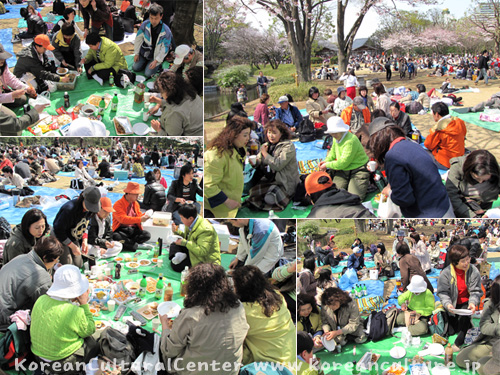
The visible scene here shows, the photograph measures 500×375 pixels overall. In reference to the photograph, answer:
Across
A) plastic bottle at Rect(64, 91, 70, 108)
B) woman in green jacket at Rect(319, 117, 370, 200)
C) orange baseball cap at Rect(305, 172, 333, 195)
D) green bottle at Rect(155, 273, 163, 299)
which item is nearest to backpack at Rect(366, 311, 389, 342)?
orange baseball cap at Rect(305, 172, 333, 195)

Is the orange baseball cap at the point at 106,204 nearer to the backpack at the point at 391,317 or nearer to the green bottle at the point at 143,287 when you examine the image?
the green bottle at the point at 143,287

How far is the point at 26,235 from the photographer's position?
3885 mm

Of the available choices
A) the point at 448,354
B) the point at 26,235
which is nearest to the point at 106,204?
the point at 26,235

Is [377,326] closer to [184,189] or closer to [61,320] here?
[184,189]

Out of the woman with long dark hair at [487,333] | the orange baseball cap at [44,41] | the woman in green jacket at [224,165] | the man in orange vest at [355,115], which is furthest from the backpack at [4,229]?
the man in orange vest at [355,115]

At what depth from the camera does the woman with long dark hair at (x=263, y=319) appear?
3.40 m

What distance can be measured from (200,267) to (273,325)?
754 millimetres

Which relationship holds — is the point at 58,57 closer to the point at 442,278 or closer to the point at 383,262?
the point at 383,262

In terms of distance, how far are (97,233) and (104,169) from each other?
2.51ft

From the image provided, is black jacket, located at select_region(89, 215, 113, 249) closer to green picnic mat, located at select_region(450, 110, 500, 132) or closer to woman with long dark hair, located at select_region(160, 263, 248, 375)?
woman with long dark hair, located at select_region(160, 263, 248, 375)

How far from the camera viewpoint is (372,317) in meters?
4.29

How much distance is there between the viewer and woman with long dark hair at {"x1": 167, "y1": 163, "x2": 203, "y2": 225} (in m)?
4.44

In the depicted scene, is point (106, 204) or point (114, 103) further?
point (114, 103)

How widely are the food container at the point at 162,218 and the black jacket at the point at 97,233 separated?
0.55 metres
